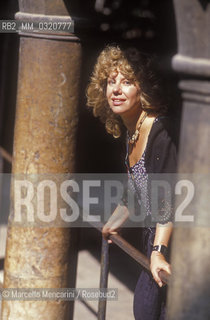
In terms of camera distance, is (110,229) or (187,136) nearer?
(187,136)

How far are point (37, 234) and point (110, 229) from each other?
13.4 inches

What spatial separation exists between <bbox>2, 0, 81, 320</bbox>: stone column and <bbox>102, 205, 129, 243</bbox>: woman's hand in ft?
0.70

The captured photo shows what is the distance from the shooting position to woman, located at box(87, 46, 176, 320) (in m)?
2.90

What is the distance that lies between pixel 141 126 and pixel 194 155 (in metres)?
0.90


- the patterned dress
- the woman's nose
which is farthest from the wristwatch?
the woman's nose

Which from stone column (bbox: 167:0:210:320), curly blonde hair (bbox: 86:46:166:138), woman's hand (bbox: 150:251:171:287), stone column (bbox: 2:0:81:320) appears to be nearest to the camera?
stone column (bbox: 167:0:210:320)

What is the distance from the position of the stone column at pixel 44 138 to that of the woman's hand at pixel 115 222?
0.70ft

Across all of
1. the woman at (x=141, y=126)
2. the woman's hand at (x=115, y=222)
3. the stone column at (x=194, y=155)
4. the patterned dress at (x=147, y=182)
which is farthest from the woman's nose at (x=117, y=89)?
the stone column at (x=194, y=155)

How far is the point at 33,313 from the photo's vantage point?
3430 mm

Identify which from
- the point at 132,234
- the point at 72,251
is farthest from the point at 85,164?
→ the point at 72,251

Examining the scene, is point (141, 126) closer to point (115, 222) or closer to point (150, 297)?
point (115, 222)

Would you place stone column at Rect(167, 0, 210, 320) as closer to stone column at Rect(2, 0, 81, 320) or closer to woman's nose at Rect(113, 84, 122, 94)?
woman's nose at Rect(113, 84, 122, 94)

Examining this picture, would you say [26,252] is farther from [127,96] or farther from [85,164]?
[85,164]

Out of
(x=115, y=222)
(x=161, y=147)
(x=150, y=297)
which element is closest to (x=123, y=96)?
(x=161, y=147)
